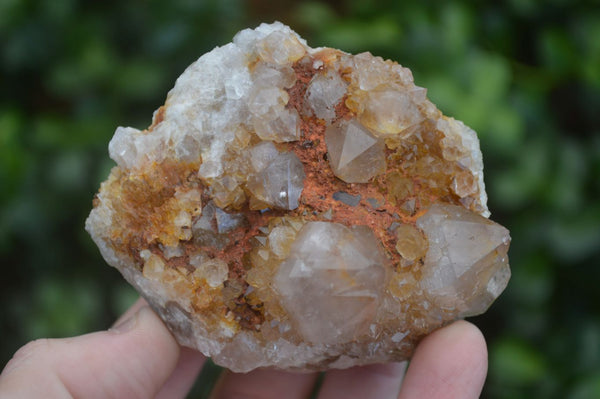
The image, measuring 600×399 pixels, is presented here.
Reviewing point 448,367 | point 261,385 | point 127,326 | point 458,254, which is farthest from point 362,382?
point 127,326

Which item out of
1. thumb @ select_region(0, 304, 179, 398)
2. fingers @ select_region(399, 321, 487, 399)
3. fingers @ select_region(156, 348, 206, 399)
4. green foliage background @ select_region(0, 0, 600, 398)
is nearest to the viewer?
thumb @ select_region(0, 304, 179, 398)

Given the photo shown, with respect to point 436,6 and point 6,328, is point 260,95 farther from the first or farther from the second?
point 6,328

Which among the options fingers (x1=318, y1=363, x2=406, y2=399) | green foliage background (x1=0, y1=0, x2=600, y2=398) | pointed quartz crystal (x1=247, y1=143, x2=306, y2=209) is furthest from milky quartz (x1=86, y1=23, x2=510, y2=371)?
green foliage background (x1=0, y1=0, x2=600, y2=398)

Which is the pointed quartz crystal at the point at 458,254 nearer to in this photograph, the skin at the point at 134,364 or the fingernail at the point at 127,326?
the skin at the point at 134,364

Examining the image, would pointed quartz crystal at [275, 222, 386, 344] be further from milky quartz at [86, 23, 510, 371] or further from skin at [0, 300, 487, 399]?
skin at [0, 300, 487, 399]

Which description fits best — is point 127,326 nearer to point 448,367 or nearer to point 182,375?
point 182,375

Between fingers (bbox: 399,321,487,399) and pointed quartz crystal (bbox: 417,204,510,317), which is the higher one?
pointed quartz crystal (bbox: 417,204,510,317)

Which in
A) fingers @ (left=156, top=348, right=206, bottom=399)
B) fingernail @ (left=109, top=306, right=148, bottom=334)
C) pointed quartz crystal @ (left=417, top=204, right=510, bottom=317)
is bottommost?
fingers @ (left=156, top=348, right=206, bottom=399)

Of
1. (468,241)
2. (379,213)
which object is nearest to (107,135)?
(379,213)
